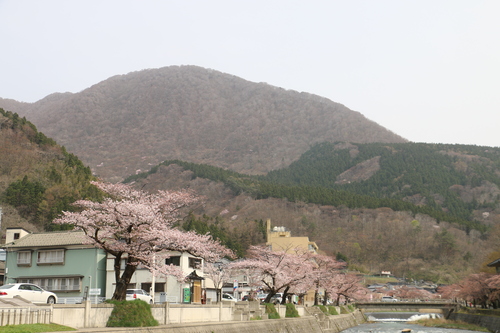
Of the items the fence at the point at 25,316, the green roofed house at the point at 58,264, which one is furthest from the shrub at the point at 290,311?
the fence at the point at 25,316

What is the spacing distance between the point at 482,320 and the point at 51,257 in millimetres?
48377

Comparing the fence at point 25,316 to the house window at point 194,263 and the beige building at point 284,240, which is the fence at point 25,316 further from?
the beige building at point 284,240

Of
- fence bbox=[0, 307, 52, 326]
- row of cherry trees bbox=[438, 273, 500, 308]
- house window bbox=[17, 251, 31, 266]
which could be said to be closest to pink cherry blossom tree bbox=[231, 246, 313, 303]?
house window bbox=[17, 251, 31, 266]

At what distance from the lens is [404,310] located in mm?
101125

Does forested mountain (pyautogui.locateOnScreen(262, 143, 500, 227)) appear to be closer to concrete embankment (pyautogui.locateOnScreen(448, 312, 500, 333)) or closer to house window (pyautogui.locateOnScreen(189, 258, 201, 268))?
concrete embankment (pyautogui.locateOnScreen(448, 312, 500, 333))

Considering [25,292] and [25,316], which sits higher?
[25,292]

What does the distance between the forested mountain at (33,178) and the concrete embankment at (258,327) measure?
35.2 metres

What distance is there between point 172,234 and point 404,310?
87012 millimetres

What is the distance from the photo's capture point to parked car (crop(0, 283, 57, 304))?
74.4 ft

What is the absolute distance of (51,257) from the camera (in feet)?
126

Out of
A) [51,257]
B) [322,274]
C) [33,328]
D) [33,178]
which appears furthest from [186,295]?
[33,178]

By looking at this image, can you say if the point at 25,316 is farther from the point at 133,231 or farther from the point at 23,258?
the point at 23,258

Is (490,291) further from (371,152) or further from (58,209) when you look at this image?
(371,152)

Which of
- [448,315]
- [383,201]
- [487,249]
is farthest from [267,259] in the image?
[383,201]
